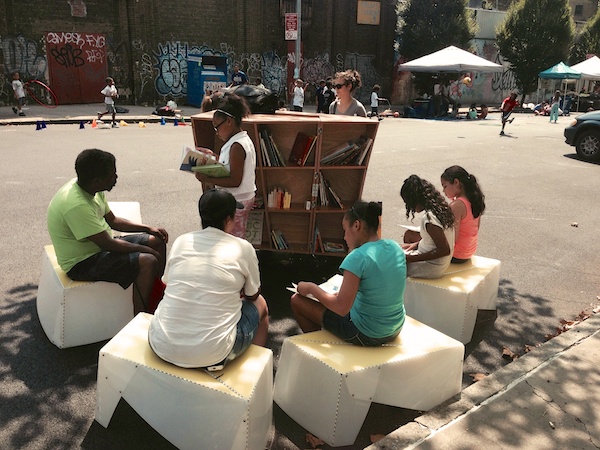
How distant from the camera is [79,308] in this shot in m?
4.18

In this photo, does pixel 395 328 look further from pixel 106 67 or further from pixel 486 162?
pixel 106 67

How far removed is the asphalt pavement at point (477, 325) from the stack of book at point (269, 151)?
1202 mm

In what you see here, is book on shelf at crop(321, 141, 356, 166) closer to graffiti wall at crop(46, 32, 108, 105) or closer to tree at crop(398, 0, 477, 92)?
graffiti wall at crop(46, 32, 108, 105)

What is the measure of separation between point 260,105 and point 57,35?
20.1 meters

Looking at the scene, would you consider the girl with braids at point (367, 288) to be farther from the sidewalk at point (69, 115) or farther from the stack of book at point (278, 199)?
the sidewalk at point (69, 115)

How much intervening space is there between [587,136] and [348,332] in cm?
1331

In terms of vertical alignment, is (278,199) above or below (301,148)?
below

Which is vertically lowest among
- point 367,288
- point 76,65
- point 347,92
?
point 367,288

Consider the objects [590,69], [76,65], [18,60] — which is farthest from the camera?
[590,69]

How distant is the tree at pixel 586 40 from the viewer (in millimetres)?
41625

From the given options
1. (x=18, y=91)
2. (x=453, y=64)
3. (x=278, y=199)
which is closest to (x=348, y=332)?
(x=278, y=199)

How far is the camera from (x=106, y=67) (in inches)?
945

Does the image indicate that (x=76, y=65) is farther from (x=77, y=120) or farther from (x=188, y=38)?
(x=77, y=120)

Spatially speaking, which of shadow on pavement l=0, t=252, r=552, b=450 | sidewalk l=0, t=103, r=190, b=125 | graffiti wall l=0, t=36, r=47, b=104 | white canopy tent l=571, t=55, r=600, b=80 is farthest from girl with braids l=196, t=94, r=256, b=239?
white canopy tent l=571, t=55, r=600, b=80
